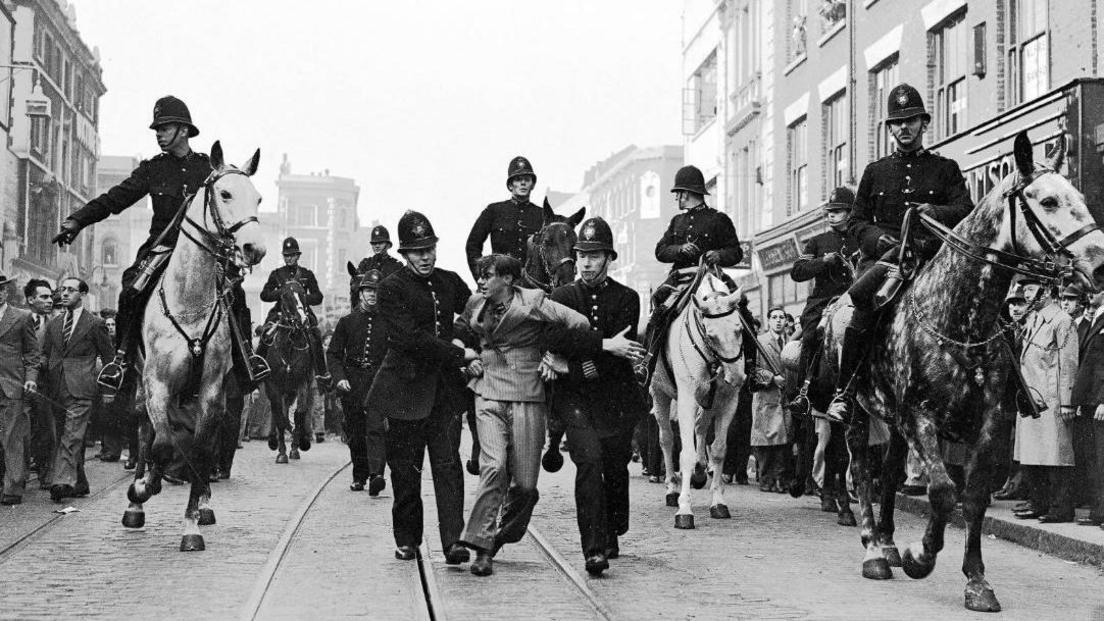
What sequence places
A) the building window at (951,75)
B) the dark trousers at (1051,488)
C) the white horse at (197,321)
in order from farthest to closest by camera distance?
1. the building window at (951,75)
2. the dark trousers at (1051,488)
3. the white horse at (197,321)

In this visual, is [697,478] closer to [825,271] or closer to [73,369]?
[825,271]

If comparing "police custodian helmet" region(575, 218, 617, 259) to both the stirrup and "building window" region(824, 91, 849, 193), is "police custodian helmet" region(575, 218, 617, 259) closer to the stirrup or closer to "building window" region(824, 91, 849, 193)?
the stirrup

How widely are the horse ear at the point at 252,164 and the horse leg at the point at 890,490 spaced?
5124 millimetres

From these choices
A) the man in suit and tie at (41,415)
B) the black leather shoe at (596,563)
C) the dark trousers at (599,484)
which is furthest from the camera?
the man in suit and tie at (41,415)

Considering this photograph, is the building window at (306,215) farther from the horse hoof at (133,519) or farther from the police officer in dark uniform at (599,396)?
the police officer in dark uniform at (599,396)

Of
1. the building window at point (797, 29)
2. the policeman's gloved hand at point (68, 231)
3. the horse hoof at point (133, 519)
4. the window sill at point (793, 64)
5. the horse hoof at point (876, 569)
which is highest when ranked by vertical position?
the building window at point (797, 29)

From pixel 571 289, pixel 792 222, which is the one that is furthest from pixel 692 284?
pixel 792 222

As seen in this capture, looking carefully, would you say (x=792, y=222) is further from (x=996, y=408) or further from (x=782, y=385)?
(x=996, y=408)

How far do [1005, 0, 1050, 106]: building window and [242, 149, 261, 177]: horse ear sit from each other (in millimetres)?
11724

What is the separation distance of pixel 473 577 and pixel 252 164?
388cm

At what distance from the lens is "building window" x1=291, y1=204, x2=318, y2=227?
133 meters

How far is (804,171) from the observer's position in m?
30.7

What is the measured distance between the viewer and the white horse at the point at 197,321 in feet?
34.1

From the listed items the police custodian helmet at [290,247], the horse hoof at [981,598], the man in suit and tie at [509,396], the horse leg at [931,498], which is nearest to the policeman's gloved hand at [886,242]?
the horse leg at [931,498]
